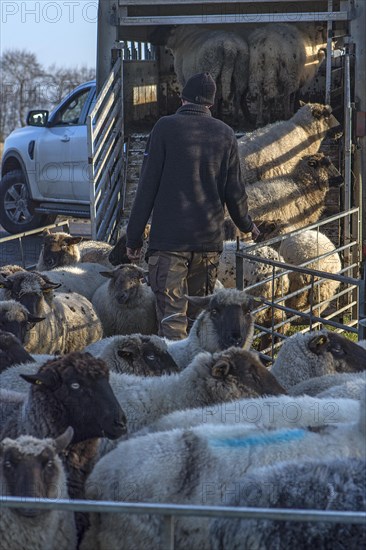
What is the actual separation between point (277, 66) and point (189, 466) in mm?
9937

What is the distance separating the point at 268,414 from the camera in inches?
200

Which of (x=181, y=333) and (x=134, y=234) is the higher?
(x=134, y=234)

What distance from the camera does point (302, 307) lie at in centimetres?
1048

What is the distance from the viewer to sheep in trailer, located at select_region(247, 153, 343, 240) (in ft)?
38.8

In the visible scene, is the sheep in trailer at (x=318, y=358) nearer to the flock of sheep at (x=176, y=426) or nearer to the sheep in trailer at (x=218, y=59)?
the flock of sheep at (x=176, y=426)

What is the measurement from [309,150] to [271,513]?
9800 millimetres

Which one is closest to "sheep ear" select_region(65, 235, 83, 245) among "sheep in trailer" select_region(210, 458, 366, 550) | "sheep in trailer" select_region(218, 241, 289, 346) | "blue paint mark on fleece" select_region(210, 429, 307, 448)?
"sheep in trailer" select_region(218, 241, 289, 346)

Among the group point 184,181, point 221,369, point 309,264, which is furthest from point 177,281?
point 309,264

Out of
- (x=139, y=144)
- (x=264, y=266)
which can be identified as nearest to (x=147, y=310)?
(x=264, y=266)

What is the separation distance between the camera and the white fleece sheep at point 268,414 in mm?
5008

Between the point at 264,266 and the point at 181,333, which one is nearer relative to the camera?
the point at 181,333

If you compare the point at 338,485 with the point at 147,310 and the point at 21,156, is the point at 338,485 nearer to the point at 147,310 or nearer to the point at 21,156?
the point at 147,310

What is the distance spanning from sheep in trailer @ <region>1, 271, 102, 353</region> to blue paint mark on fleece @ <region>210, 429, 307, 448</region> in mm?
3881

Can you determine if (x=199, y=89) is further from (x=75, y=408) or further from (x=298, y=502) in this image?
(x=298, y=502)
